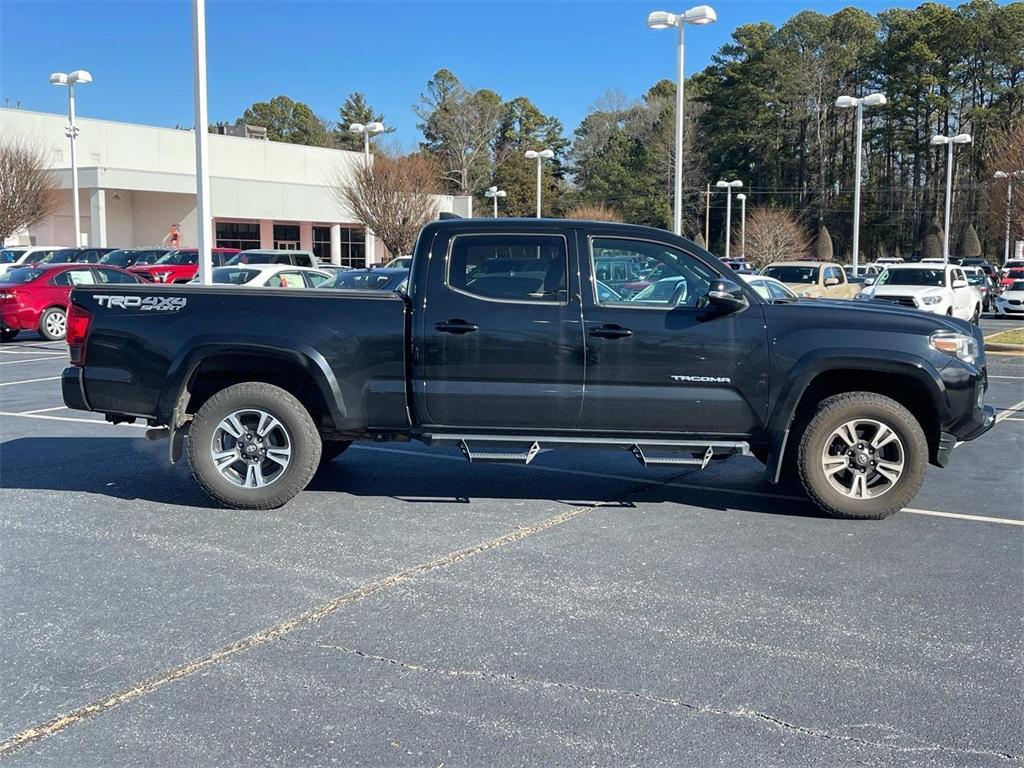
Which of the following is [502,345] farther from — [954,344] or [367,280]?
[367,280]

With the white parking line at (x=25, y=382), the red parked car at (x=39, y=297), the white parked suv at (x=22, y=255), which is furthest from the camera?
the white parked suv at (x=22, y=255)

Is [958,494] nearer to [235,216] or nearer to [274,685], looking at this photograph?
[274,685]

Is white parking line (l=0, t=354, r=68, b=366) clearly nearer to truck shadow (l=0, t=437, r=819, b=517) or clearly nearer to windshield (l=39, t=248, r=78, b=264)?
truck shadow (l=0, t=437, r=819, b=517)

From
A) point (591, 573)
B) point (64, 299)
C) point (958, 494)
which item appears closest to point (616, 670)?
point (591, 573)

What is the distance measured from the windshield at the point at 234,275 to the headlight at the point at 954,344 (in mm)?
15589

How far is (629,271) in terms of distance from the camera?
6.90m

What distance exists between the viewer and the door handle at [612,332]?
A: 22.0ft

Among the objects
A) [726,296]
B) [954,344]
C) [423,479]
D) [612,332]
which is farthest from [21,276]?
[954,344]

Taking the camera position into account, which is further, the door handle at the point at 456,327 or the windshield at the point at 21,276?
the windshield at the point at 21,276

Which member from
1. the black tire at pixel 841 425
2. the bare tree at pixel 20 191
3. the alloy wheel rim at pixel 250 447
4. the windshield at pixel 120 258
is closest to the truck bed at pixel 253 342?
the alloy wheel rim at pixel 250 447

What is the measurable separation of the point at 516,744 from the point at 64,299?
20.1 metres

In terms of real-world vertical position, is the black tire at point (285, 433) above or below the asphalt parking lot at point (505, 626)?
above

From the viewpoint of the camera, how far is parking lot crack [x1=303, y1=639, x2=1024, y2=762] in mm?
3734

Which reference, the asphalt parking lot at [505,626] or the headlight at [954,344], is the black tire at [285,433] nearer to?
the asphalt parking lot at [505,626]
